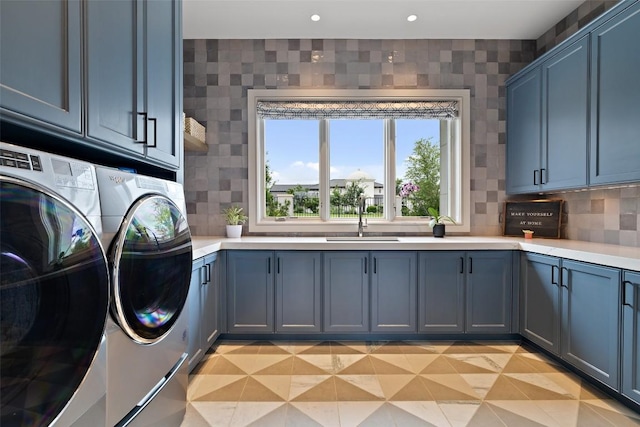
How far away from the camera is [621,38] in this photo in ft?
6.50

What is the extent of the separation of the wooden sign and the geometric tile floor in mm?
1046

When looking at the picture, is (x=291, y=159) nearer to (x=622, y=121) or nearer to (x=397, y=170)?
(x=397, y=170)

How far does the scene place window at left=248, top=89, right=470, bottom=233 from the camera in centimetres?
325

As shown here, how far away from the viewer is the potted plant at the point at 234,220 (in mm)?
3002

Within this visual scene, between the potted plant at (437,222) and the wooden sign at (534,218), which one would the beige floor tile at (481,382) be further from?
the wooden sign at (534,218)

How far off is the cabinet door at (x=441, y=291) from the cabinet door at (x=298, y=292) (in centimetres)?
85

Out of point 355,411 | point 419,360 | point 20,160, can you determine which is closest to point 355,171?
point 419,360

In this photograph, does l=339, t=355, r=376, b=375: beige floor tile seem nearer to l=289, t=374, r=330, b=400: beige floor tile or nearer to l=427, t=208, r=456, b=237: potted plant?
l=289, t=374, r=330, b=400: beige floor tile

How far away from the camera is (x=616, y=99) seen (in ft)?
6.66

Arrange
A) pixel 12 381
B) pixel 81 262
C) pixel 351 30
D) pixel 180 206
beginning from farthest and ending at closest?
pixel 351 30
pixel 180 206
pixel 81 262
pixel 12 381

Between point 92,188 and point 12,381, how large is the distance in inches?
19.8

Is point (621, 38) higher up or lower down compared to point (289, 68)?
→ lower down

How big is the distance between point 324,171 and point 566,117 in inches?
80.1

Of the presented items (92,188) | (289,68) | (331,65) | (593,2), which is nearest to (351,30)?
(331,65)
